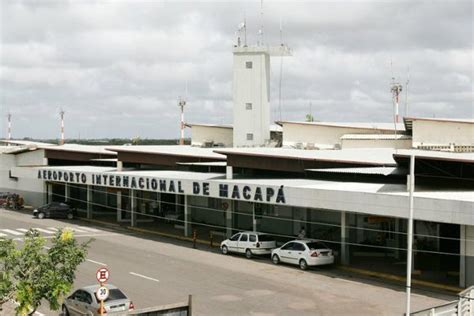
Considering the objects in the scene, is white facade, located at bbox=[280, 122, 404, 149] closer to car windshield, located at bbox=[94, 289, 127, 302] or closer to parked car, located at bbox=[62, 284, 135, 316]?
car windshield, located at bbox=[94, 289, 127, 302]

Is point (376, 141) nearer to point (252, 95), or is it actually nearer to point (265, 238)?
point (252, 95)

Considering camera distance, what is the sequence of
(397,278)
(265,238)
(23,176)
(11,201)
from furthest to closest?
(11,201) → (23,176) → (265,238) → (397,278)

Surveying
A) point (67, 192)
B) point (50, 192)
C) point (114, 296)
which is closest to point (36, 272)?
point (114, 296)

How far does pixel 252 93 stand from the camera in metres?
60.8

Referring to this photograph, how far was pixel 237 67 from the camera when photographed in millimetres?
61250

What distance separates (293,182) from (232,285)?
30.0 feet

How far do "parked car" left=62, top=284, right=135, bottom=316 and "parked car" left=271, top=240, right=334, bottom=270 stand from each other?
12.0 m

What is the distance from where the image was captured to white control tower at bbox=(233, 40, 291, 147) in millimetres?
60750

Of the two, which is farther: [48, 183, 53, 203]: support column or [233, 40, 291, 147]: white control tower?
[48, 183, 53, 203]: support column

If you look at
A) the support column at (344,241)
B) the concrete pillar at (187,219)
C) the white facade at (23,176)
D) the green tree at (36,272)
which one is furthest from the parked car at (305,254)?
the white facade at (23,176)

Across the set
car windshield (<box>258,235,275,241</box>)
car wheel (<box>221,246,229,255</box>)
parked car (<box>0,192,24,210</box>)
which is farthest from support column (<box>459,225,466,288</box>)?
parked car (<box>0,192,24,210</box>)

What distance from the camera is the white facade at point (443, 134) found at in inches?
1742

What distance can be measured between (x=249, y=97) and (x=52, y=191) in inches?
810

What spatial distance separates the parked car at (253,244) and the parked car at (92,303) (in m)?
13.6
